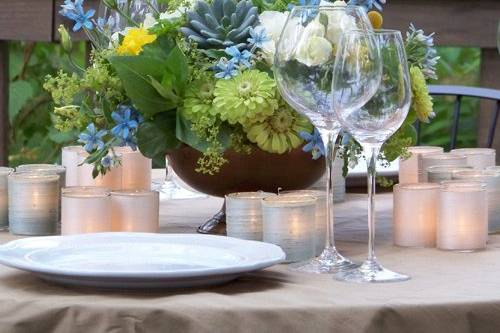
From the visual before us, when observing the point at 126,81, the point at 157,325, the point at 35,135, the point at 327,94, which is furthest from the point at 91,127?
the point at 35,135

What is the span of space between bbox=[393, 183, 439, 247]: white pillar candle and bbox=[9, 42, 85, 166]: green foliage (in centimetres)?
265

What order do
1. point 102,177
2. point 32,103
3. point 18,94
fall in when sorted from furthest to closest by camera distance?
point 32,103 → point 18,94 → point 102,177

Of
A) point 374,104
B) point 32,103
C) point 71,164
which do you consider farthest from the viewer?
point 32,103

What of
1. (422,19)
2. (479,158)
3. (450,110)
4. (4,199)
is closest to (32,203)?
(4,199)

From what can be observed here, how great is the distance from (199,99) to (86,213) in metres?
0.19

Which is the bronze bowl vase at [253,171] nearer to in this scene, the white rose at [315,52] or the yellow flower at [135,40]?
the yellow flower at [135,40]

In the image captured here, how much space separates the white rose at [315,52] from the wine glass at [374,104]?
8 centimetres

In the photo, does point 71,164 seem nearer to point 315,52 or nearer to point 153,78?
point 153,78

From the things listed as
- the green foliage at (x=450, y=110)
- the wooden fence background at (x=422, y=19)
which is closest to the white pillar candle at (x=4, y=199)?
the wooden fence background at (x=422, y=19)

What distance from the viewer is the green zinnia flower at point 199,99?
63.0 inches

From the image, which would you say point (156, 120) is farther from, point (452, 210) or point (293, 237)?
point (452, 210)

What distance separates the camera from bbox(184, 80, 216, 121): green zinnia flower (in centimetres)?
160

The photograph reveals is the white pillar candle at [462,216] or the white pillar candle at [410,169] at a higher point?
the white pillar candle at [410,169]

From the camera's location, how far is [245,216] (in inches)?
61.8
